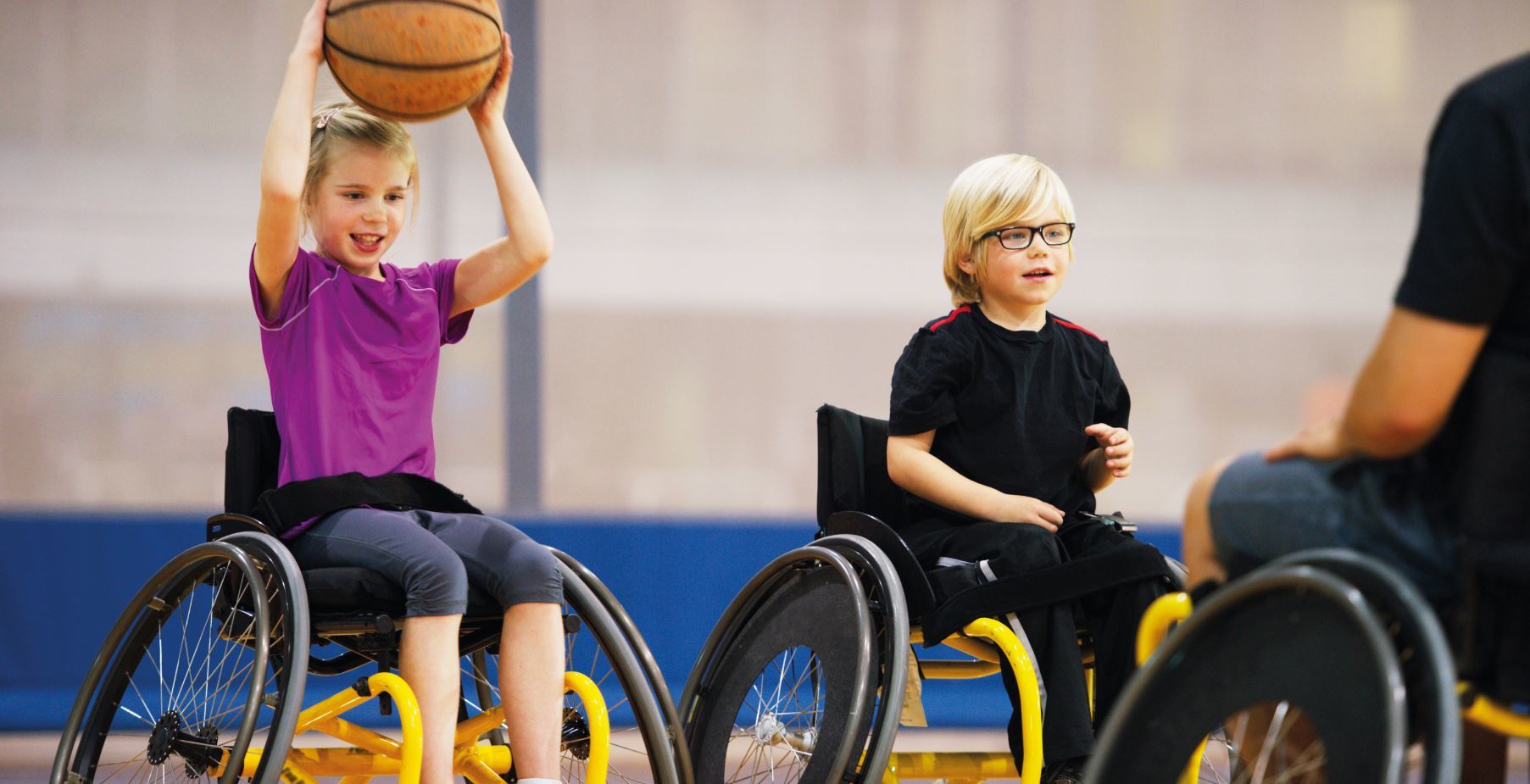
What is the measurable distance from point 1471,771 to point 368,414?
1453 mm

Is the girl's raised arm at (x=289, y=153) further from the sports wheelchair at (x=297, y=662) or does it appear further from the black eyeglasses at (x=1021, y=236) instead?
the black eyeglasses at (x=1021, y=236)

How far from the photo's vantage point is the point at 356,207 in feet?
7.10

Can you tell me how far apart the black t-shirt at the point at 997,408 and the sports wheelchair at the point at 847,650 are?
111 mm

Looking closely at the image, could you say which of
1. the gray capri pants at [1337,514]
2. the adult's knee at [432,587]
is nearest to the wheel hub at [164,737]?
the adult's knee at [432,587]

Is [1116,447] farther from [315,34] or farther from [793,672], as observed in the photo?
[315,34]

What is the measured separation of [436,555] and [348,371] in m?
0.35

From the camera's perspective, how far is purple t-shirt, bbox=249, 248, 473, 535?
2.04 metres

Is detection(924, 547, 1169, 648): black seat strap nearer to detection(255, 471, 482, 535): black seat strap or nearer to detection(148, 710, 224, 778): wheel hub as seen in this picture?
detection(255, 471, 482, 535): black seat strap

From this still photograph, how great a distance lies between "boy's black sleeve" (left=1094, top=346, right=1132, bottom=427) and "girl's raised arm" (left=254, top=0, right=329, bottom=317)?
4.14ft

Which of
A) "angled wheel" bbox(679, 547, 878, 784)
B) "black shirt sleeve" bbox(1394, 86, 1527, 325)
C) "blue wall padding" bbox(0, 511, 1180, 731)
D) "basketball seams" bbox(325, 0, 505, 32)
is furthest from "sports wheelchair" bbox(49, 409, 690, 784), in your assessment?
"blue wall padding" bbox(0, 511, 1180, 731)

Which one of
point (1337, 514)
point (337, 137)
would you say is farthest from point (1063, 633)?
point (337, 137)

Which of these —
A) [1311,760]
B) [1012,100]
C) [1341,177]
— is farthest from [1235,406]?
[1311,760]

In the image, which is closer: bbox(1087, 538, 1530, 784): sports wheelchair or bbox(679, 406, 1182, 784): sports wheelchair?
bbox(1087, 538, 1530, 784): sports wheelchair

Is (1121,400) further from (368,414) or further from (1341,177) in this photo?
(1341,177)
